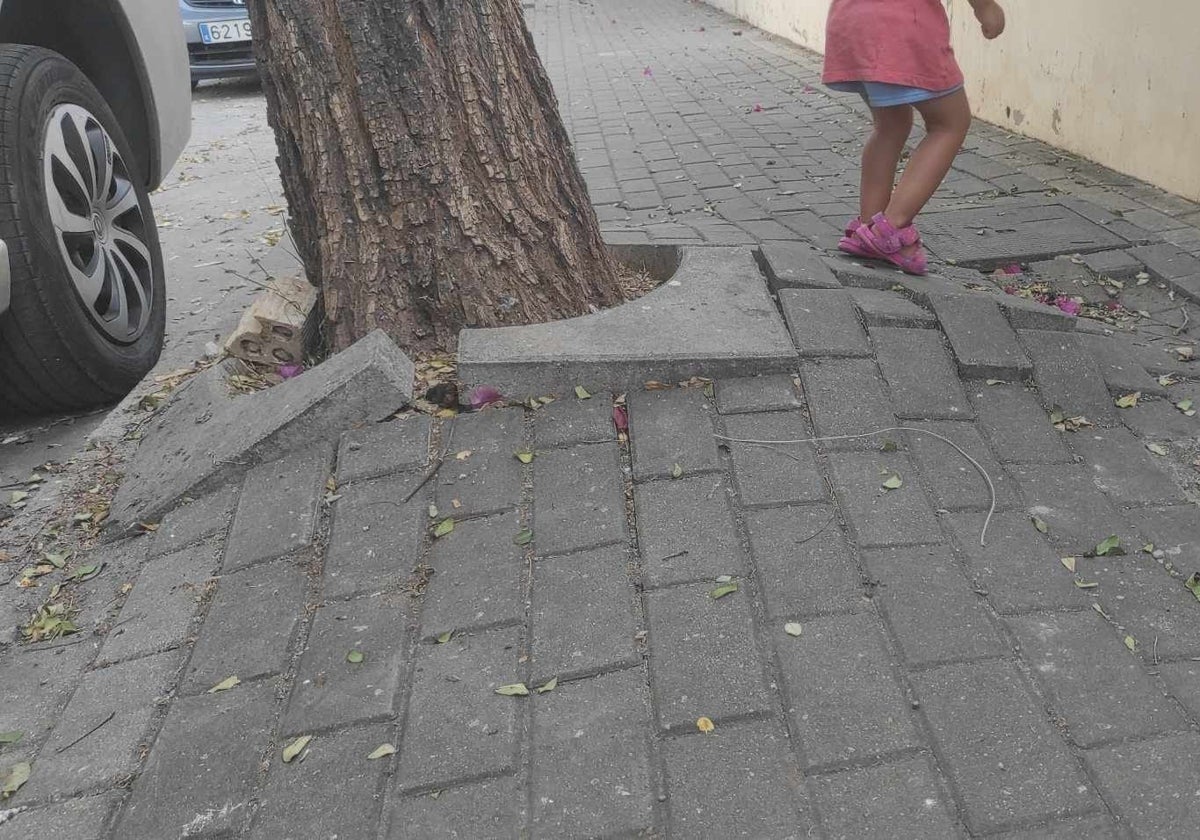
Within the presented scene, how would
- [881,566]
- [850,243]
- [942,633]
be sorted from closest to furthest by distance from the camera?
[942,633]
[881,566]
[850,243]

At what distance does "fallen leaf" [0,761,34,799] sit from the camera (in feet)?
6.08

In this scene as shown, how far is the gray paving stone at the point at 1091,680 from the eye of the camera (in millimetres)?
1700

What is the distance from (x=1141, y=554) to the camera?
2.18m

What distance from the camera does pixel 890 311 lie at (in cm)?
298

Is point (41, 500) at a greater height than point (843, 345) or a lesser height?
lesser

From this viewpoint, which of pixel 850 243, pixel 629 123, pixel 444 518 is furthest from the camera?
pixel 629 123

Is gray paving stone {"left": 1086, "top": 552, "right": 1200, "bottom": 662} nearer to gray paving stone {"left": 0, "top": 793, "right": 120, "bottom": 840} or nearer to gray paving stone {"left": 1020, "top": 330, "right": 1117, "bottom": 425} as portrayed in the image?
gray paving stone {"left": 1020, "top": 330, "right": 1117, "bottom": 425}

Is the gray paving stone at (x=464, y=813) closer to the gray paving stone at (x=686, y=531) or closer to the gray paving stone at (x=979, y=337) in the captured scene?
the gray paving stone at (x=686, y=531)

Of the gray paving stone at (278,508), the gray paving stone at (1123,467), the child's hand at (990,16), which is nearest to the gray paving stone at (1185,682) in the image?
the gray paving stone at (1123,467)

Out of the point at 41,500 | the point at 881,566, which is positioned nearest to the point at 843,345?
the point at 881,566

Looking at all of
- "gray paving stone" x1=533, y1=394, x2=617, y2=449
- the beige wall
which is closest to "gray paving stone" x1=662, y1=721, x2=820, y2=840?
"gray paving stone" x1=533, y1=394, x2=617, y2=449

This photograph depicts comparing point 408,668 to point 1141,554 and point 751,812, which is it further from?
point 1141,554

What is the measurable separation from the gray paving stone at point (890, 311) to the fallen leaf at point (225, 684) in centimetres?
186

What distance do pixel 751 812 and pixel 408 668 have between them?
685 mm
